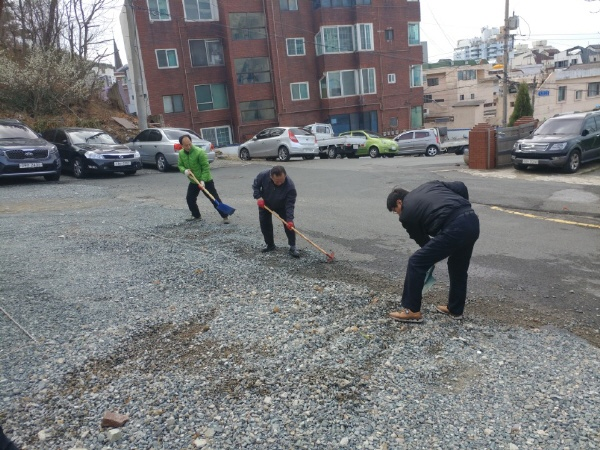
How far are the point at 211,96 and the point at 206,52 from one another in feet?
9.46

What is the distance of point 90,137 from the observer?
1542 centimetres

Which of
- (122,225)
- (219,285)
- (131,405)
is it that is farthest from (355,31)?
(131,405)

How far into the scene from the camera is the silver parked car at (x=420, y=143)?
2405cm

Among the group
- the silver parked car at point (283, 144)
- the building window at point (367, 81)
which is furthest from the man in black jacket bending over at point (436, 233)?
the building window at point (367, 81)

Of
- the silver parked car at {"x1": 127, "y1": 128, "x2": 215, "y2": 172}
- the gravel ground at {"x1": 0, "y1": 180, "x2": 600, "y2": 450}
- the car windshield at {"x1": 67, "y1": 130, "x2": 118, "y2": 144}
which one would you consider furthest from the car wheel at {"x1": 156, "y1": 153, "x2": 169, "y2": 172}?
the gravel ground at {"x1": 0, "y1": 180, "x2": 600, "y2": 450}

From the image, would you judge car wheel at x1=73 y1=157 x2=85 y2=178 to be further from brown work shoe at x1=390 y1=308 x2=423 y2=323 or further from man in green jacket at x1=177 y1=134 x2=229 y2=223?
brown work shoe at x1=390 y1=308 x2=423 y2=323

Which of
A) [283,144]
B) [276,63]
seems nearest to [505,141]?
[283,144]

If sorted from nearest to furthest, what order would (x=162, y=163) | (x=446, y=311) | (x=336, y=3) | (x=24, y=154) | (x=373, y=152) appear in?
(x=446, y=311), (x=24, y=154), (x=162, y=163), (x=373, y=152), (x=336, y=3)

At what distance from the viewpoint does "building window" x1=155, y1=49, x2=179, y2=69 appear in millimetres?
30438

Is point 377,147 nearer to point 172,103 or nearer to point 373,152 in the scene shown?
point 373,152

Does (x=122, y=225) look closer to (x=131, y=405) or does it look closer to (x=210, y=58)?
(x=131, y=405)

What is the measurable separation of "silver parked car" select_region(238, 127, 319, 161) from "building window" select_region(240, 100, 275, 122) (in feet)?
40.0

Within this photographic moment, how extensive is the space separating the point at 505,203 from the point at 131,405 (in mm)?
8810

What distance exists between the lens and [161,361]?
13.1 feet
